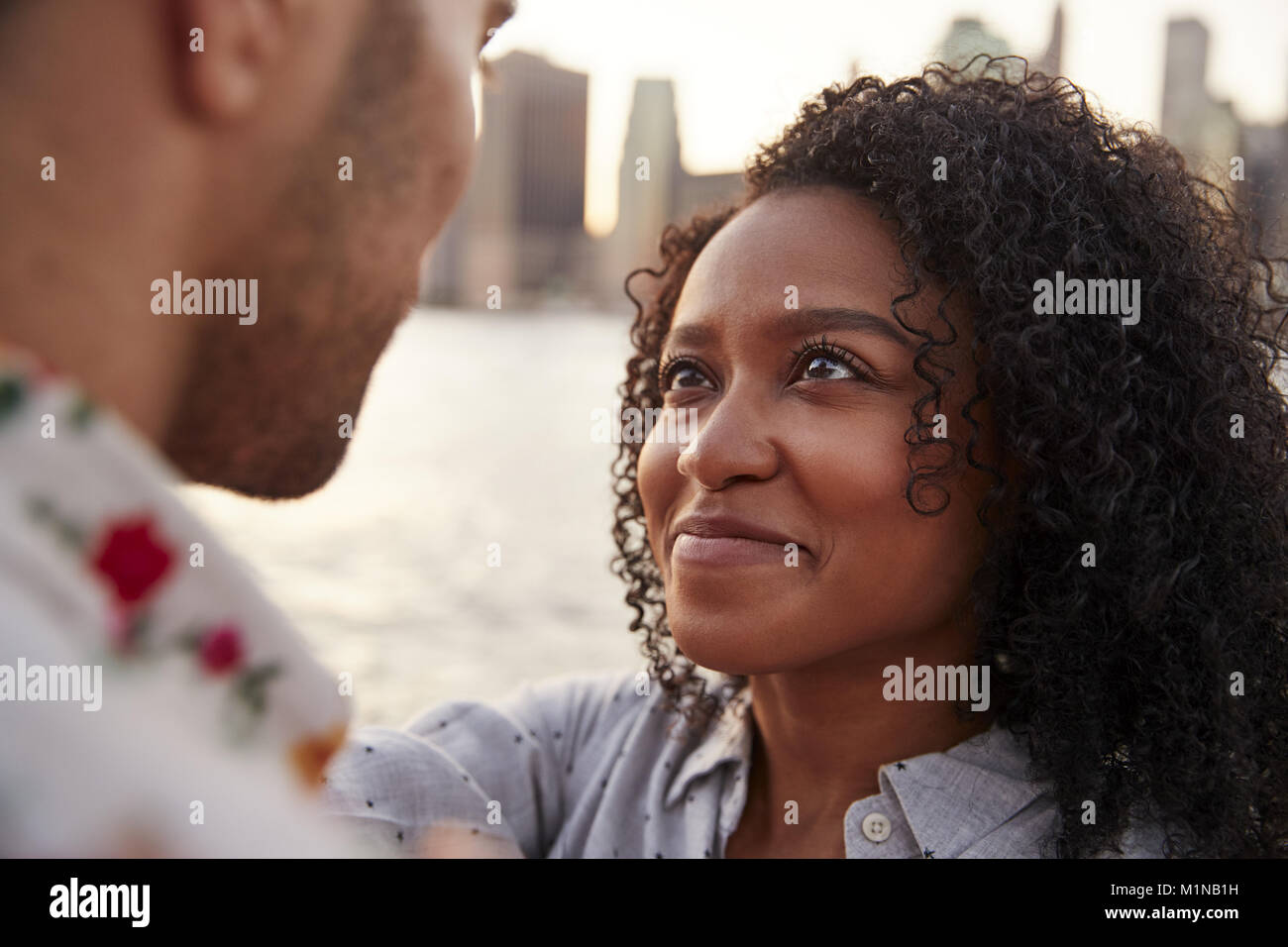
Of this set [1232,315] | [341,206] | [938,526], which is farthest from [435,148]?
[1232,315]

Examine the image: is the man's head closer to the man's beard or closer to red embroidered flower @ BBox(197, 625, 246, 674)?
the man's beard

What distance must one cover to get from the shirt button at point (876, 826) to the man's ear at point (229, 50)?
148 cm

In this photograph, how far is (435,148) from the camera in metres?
1.03

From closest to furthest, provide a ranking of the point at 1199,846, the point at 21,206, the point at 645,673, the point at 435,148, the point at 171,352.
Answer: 1. the point at 21,206
2. the point at 171,352
3. the point at 435,148
4. the point at 1199,846
5. the point at 645,673

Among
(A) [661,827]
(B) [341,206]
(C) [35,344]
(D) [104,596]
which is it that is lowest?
(A) [661,827]

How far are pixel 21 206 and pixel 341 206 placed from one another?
265 millimetres

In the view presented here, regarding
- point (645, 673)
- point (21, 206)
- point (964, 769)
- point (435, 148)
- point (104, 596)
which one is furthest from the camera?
point (645, 673)

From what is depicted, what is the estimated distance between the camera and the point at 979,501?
1.86 m

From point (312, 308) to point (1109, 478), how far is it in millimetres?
1311

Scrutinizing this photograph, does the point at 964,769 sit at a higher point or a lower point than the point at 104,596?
lower

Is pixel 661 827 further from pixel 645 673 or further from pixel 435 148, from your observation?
pixel 435 148

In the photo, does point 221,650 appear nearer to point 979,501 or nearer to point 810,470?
point 810,470

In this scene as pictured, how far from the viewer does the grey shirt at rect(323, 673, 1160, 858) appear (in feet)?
5.96

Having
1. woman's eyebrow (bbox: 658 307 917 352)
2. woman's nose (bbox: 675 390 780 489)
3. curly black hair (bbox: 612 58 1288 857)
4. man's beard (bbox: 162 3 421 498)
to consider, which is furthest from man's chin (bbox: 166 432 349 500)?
curly black hair (bbox: 612 58 1288 857)
